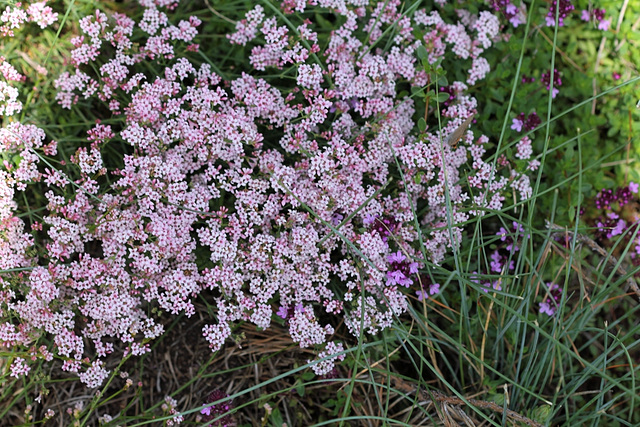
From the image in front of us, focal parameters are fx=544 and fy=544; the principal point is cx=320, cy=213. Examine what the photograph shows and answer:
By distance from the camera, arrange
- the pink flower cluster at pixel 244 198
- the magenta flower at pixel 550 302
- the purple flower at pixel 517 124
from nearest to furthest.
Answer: the pink flower cluster at pixel 244 198, the magenta flower at pixel 550 302, the purple flower at pixel 517 124

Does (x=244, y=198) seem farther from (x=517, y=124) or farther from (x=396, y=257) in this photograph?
(x=517, y=124)

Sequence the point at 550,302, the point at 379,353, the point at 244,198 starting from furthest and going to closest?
the point at 550,302 → the point at 379,353 → the point at 244,198

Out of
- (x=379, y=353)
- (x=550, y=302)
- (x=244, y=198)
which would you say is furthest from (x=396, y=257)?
(x=550, y=302)

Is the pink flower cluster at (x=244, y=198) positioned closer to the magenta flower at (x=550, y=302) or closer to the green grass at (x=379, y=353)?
the green grass at (x=379, y=353)

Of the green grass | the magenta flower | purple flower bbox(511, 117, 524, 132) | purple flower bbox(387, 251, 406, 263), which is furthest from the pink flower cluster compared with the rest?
the magenta flower

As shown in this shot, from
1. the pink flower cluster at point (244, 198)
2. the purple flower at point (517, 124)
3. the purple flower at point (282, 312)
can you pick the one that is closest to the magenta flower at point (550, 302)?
the pink flower cluster at point (244, 198)

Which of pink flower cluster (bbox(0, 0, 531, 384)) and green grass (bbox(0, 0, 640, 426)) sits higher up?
pink flower cluster (bbox(0, 0, 531, 384))

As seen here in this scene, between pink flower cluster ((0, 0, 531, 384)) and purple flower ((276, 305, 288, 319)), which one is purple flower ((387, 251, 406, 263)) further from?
purple flower ((276, 305, 288, 319))

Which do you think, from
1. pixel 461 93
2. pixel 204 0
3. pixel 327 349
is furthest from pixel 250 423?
pixel 204 0
